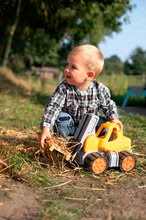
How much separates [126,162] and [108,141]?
0.77ft

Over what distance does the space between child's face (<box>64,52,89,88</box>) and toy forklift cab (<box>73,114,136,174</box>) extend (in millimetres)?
368

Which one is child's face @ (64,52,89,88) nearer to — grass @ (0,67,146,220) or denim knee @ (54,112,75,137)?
denim knee @ (54,112,75,137)

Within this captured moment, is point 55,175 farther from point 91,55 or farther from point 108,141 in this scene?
point 91,55

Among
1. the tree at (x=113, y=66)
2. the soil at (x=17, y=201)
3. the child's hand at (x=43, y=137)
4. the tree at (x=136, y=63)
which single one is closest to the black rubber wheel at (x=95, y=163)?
the child's hand at (x=43, y=137)

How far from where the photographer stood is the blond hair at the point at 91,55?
11.3ft

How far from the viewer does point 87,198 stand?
2.66 meters

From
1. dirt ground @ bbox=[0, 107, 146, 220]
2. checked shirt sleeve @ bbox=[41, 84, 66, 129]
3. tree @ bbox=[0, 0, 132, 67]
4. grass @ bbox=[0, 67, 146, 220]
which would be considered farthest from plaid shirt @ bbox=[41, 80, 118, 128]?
tree @ bbox=[0, 0, 132, 67]

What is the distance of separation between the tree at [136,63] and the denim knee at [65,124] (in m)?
63.8

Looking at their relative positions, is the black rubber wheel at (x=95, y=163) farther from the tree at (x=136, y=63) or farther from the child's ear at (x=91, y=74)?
the tree at (x=136, y=63)

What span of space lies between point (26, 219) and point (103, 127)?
55.7 inches

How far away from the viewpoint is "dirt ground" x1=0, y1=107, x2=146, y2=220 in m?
2.33

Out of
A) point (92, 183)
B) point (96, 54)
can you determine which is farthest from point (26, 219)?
point (96, 54)

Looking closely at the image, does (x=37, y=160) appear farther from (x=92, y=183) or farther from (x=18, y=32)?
(x=18, y=32)

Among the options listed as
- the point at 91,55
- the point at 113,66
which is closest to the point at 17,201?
the point at 91,55
